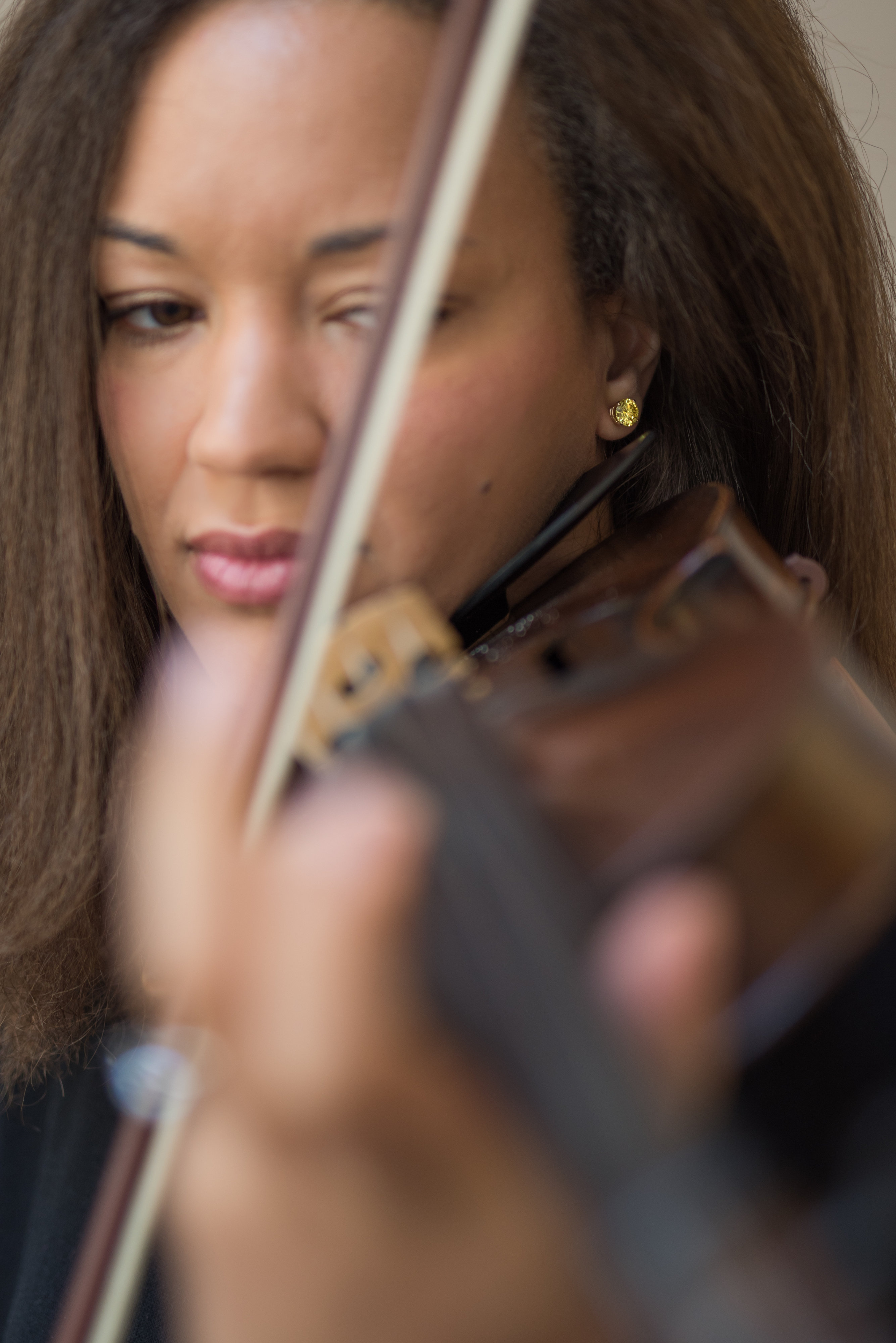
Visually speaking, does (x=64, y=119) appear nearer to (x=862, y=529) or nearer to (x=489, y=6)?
(x=489, y=6)

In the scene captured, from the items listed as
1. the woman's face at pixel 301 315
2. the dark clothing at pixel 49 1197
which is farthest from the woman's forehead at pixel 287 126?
the dark clothing at pixel 49 1197

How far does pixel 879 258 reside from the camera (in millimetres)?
802

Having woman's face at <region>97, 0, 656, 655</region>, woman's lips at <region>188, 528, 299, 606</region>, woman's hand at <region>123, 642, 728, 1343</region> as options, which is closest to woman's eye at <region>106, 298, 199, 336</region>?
woman's face at <region>97, 0, 656, 655</region>

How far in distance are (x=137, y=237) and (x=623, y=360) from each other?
284 mm

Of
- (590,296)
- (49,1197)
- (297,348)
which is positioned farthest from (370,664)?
(49,1197)

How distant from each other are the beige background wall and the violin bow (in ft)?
2.88

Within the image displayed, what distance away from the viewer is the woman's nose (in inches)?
21.9

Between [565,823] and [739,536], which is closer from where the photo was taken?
[565,823]

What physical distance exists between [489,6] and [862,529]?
48cm

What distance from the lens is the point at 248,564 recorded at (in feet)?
1.96

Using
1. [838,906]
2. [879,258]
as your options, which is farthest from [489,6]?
[879,258]

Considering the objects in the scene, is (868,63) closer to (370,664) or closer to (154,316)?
(154,316)

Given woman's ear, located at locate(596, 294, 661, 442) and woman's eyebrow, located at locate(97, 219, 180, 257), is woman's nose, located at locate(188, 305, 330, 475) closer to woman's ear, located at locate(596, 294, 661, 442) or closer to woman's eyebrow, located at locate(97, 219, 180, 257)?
woman's eyebrow, located at locate(97, 219, 180, 257)

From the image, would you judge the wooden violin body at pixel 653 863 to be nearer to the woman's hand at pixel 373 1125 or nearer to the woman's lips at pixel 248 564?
the woman's hand at pixel 373 1125
